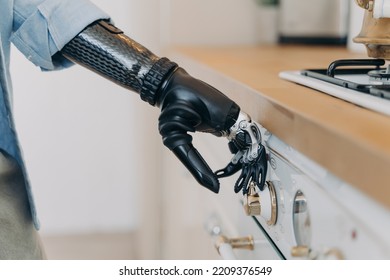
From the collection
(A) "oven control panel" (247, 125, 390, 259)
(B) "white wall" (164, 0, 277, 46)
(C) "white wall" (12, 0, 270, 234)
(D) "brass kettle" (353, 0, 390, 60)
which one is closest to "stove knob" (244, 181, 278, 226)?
(A) "oven control panel" (247, 125, 390, 259)

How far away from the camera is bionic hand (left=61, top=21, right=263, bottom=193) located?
501 millimetres

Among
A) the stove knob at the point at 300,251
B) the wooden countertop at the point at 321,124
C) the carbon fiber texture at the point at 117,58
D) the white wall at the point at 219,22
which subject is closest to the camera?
the wooden countertop at the point at 321,124

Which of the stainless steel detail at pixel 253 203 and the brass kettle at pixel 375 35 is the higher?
the brass kettle at pixel 375 35

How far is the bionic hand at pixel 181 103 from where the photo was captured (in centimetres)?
50

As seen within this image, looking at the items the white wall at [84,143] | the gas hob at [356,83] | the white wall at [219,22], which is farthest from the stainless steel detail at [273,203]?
the white wall at [84,143]

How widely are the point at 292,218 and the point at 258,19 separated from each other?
95 cm

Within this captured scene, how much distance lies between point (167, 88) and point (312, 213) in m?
0.19

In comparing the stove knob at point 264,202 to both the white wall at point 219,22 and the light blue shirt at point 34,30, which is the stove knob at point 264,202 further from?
the white wall at point 219,22

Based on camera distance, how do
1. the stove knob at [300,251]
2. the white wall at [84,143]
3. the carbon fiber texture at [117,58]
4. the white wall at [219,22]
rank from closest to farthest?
the stove knob at [300,251]
the carbon fiber texture at [117,58]
the white wall at [219,22]
the white wall at [84,143]

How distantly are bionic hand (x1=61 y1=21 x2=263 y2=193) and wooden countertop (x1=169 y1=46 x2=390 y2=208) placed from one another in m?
0.03

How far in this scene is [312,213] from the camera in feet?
1.38

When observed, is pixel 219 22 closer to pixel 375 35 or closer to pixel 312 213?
pixel 375 35

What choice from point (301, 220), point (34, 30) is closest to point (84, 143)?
point (34, 30)

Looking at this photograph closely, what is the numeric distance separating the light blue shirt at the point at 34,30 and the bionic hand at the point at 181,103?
3 cm
